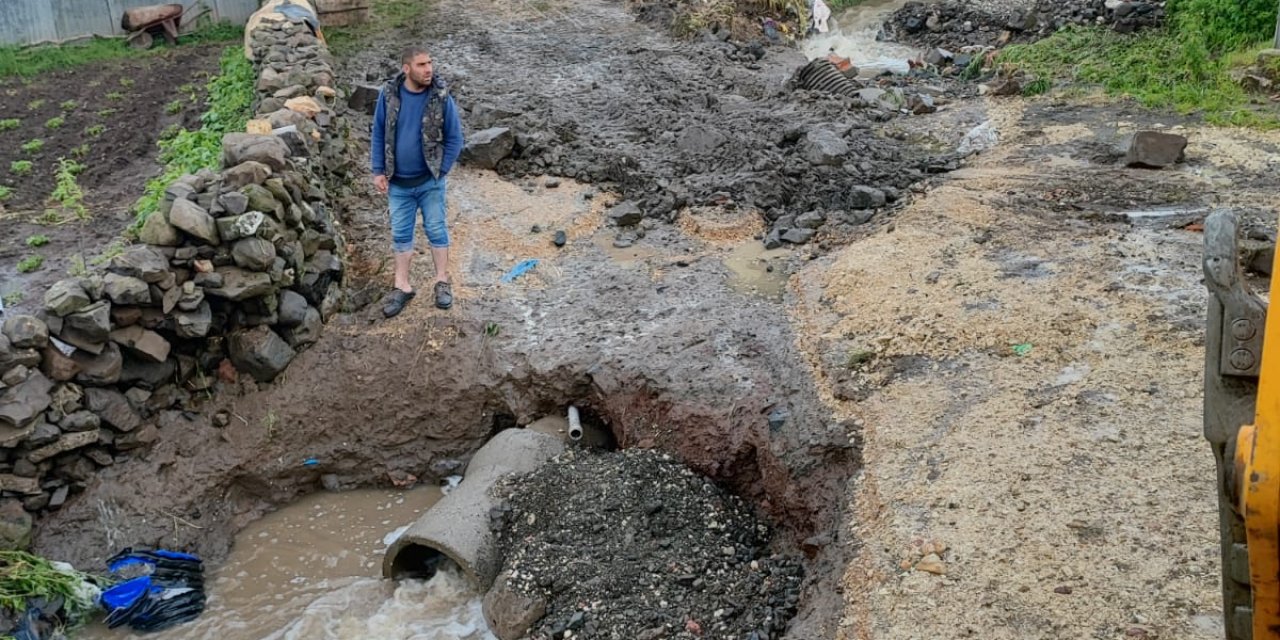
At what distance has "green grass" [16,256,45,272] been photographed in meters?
7.92

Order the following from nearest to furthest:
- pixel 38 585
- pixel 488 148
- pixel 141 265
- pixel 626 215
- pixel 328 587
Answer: pixel 38 585 < pixel 328 587 < pixel 141 265 < pixel 626 215 < pixel 488 148

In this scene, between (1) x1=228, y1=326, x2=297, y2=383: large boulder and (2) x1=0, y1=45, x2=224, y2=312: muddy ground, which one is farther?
(2) x1=0, y1=45, x2=224, y2=312: muddy ground

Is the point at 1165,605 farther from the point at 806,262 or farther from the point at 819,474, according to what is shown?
the point at 806,262

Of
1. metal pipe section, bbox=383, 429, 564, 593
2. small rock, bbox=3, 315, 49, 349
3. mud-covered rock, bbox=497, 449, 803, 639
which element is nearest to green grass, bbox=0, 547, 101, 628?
small rock, bbox=3, 315, 49, 349

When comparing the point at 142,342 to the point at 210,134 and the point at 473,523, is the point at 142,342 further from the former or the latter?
the point at 210,134

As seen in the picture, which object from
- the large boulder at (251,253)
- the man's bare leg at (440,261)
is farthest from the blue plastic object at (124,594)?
the man's bare leg at (440,261)

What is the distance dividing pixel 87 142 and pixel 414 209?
6.24m

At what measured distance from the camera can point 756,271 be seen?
7922mm

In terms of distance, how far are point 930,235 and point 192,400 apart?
209 inches

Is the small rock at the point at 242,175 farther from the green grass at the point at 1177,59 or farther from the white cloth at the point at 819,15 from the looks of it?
the white cloth at the point at 819,15

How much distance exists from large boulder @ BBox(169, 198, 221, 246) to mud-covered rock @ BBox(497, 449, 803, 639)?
8.47 feet

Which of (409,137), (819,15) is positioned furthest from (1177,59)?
(409,137)

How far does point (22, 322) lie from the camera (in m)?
6.07

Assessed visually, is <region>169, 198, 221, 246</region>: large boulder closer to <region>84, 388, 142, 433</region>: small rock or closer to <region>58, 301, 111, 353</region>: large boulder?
<region>58, 301, 111, 353</region>: large boulder
